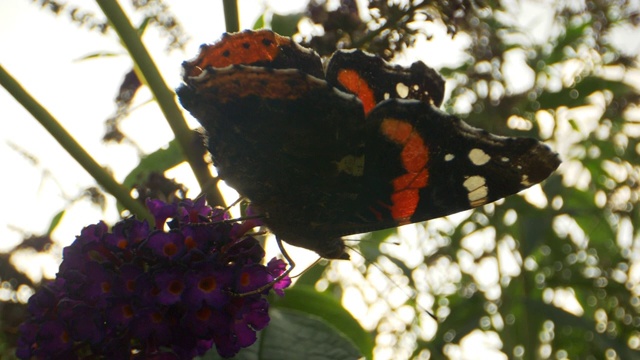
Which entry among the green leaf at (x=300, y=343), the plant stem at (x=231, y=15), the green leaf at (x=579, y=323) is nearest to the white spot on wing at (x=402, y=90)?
the plant stem at (x=231, y=15)

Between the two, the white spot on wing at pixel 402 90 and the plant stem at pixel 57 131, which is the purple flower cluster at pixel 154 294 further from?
the white spot on wing at pixel 402 90

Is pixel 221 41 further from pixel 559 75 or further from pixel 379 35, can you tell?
pixel 559 75

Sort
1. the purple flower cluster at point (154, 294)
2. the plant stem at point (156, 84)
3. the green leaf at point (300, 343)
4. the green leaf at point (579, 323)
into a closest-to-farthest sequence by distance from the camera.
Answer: the purple flower cluster at point (154, 294) < the green leaf at point (300, 343) < the plant stem at point (156, 84) < the green leaf at point (579, 323)

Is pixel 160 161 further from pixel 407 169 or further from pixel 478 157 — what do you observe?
pixel 478 157

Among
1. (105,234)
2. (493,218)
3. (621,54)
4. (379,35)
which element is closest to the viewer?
(105,234)

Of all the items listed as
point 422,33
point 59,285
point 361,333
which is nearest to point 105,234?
point 59,285

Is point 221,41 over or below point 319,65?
over
